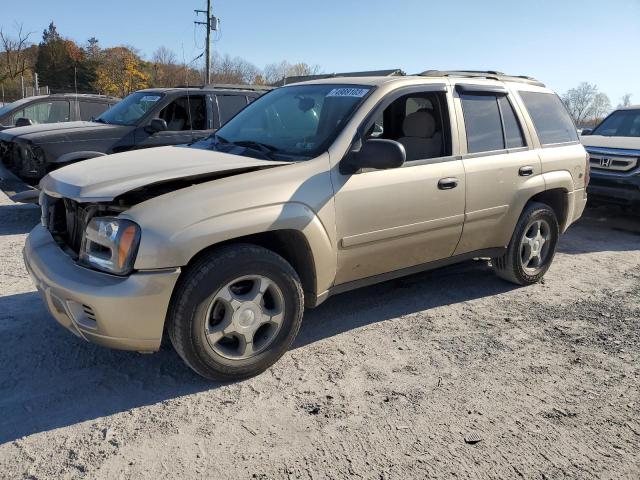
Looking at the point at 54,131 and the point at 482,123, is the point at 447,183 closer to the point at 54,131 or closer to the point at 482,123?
the point at 482,123

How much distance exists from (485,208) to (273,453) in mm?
2710

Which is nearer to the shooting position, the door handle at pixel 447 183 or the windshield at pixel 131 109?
the door handle at pixel 447 183

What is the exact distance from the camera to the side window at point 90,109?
34.0ft

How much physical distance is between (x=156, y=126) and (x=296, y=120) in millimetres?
3809

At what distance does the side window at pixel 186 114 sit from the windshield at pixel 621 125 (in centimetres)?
699

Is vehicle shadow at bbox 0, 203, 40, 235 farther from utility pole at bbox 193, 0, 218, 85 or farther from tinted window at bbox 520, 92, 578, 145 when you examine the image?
utility pole at bbox 193, 0, 218, 85

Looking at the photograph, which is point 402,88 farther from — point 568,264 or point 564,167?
point 568,264

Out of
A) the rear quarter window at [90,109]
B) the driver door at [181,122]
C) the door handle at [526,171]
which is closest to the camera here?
the door handle at [526,171]

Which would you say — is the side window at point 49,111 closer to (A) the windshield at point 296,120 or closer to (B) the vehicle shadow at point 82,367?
(B) the vehicle shadow at point 82,367

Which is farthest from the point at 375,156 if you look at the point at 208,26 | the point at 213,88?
the point at 208,26

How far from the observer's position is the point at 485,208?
4.36 m

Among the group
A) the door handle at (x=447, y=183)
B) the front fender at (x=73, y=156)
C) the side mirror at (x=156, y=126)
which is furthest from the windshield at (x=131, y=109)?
the door handle at (x=447, y=183)

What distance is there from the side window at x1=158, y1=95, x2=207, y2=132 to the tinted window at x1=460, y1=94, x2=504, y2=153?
452 cm

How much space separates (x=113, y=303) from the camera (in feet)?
8.96
